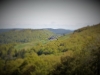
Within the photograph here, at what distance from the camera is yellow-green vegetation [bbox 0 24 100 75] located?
805 cm

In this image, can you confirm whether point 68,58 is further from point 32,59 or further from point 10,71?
point 10,71

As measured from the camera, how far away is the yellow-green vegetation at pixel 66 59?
8.05m

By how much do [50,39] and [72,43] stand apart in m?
1.98

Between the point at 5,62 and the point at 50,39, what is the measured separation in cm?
419

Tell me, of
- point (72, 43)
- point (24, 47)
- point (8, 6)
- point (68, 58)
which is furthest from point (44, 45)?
point (8, 6)

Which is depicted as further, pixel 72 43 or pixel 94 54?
pixel 72 43

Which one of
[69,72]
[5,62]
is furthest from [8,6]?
[69,72]

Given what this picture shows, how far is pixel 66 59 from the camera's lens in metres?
8.77

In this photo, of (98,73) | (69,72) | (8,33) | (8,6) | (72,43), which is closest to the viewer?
(98,73)

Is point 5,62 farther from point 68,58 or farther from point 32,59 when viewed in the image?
point 68,58

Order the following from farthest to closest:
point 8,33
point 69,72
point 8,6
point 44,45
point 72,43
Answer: point 44,45 < point 72,43 < point 8,33 < point 8,6 < point 69,72

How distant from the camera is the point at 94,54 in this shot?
8.07 metres

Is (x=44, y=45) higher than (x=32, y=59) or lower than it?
higher

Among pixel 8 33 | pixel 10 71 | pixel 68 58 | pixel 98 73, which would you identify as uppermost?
pixel 8 33
